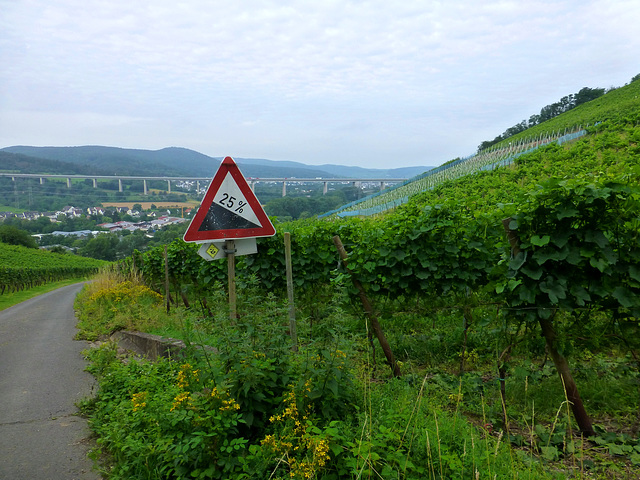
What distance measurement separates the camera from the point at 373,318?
5.16 meters

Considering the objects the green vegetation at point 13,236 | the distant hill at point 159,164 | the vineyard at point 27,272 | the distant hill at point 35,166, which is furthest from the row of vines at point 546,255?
the distant hill at point 35,166

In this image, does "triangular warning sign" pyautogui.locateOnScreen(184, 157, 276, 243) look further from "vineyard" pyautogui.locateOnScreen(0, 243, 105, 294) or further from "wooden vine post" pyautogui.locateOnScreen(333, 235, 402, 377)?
"vineyard" pyautogui.locateOnScreen(0, 243, 105, 294)

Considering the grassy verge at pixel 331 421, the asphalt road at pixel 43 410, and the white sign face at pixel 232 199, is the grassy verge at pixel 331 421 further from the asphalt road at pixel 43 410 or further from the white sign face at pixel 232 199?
the white sign face at pixel 232 199

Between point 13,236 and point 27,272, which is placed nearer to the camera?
point 27,272

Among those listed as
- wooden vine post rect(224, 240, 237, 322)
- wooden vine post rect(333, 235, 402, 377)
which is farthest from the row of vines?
wooden vine post rect(224, 240, 237, 322)

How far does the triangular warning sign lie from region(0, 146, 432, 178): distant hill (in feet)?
161

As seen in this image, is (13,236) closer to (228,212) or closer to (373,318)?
(228,212)

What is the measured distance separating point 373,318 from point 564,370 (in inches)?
84.4

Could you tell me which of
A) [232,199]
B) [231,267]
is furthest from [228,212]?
[231,267]

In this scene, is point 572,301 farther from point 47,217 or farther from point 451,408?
point 47,217

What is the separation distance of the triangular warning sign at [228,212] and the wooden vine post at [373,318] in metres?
1.07

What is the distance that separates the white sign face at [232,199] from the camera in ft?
14.9

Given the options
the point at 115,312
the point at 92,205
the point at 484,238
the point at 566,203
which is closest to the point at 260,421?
the point at 566,203

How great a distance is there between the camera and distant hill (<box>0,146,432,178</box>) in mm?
74062
